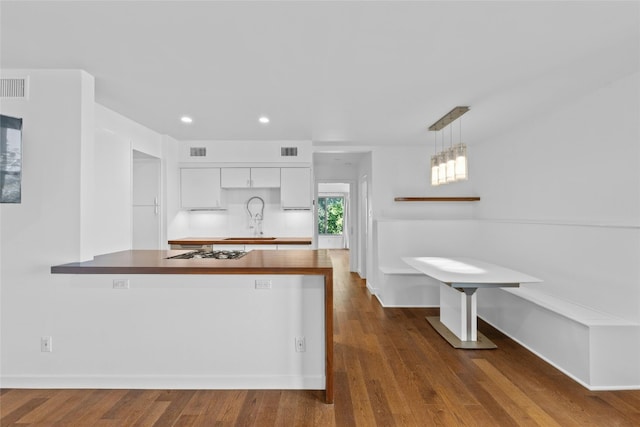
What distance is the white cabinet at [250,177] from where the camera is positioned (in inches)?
202

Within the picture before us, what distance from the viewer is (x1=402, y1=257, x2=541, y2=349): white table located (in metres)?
3.09

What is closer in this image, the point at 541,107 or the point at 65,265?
the point at 65,265

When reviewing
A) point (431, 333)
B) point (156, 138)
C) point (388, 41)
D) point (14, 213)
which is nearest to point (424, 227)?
point (431, 333)

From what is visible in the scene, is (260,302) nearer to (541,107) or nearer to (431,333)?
(431,333)

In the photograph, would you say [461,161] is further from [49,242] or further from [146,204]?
[146,204]

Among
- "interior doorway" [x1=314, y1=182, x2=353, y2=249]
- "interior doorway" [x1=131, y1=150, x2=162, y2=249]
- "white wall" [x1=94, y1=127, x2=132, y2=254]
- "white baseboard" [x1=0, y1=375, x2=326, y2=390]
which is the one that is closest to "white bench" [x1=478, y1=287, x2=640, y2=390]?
"white baseboard" [x1=0, y1=375, x2=326, y2=390]

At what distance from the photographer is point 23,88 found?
2.63 meters

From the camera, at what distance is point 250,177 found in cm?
513

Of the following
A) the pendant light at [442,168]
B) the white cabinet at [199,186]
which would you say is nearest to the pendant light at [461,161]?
the pendant light at [442,168]

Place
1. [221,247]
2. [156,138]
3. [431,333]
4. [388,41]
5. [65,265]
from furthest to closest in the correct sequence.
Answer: [221,247] < [156,138] < [431,333] < [65,265] < [388,41]

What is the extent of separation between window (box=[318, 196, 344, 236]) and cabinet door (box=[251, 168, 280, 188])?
7.35 metres

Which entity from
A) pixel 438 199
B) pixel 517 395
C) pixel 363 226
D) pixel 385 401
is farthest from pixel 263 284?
pixel 363 226

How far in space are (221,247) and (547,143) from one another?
4330mm

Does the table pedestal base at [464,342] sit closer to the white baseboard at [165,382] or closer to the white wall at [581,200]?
the white wall at [581,200]
